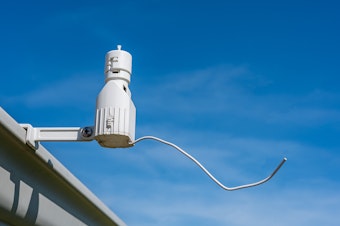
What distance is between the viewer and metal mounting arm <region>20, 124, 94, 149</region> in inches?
93.5

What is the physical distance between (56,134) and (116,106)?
1.06ft

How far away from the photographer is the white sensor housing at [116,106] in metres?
2.29

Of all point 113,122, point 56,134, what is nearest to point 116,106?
point 113,122

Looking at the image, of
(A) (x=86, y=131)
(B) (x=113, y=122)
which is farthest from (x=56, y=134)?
(B) (x=113, y=122)

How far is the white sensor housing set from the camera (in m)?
2.29

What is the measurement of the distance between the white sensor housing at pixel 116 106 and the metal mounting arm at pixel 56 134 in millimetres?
73

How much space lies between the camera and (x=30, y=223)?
A: 2.57m

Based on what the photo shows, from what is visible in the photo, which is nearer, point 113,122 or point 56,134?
point 113,122

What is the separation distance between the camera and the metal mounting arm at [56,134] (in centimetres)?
238

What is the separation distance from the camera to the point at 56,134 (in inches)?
96.1

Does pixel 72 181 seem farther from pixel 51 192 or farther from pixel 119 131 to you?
pixel 119 131

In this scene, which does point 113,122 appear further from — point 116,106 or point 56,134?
point 56,134

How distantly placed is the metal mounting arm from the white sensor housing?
0.07m

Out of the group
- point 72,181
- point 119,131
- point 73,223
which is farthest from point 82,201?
point 119,131
